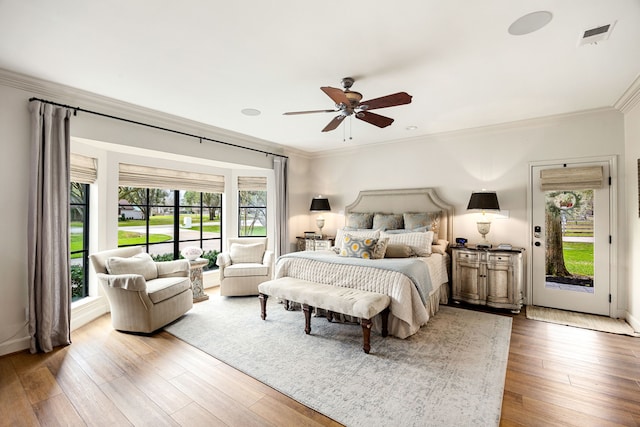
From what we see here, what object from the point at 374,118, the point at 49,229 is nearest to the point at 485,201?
the point at 374,118

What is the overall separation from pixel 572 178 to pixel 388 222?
2504 mm

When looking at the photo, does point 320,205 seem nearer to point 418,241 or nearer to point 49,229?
point 418,241

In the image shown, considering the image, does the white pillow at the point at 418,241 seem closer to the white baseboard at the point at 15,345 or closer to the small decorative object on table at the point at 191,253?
the small decorative object on table at the point at 191,253

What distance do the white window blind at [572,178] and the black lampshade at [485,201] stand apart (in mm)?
635

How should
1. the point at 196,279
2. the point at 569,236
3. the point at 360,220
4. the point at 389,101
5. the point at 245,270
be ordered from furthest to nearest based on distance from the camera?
the point at 360,220 < the point at 245,270 < the point at 196,279 < the point at 569,236 < the point at 389,101

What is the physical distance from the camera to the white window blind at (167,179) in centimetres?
438

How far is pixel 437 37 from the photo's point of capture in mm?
2195

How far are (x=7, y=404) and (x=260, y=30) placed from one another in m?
3.23

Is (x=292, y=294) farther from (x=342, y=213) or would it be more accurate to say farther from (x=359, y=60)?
(x=342, y=213)

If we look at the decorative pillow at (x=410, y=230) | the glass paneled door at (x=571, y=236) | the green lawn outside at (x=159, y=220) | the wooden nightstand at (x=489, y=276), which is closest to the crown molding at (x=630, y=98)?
the glass paneled door at (x=571, y=236)

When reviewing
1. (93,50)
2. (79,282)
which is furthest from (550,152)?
(79,282)

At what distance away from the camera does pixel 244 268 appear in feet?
15.3

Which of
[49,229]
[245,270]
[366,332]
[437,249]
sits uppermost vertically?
[49,229]

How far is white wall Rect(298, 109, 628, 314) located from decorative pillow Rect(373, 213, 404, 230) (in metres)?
0.61
